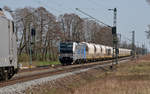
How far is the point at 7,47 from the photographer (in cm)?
1437

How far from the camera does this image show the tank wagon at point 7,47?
13.8 m

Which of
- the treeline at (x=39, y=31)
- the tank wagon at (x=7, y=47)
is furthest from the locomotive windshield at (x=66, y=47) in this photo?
the tank wagon at (x=7, y=47)

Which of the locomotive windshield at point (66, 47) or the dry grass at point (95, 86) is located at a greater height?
the locomotive windshield at point (66, 47)

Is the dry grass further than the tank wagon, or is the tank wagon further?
the tank wagon

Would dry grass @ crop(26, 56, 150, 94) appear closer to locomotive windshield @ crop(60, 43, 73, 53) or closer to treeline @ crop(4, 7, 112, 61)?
locomotive windshield @ crop(60, 43, 73, 53)

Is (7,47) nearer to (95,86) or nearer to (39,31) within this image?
Answer: (95,86)

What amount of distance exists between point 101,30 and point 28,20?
32447 millimetres

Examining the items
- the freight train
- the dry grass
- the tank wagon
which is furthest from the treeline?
the tank wagon

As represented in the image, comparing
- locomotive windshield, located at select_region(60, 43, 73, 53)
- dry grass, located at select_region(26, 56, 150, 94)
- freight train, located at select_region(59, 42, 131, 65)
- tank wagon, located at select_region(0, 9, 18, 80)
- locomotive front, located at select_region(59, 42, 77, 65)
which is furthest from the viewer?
locomotive windshield, located at select_region(60, 43, 73, 53)

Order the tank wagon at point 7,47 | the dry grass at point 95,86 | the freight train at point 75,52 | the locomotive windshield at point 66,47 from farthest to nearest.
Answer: the locomotive windshield at point 66,47, the freight train at point 75,52, the tank wagon at point 7,47, the dry grass at point 95,86

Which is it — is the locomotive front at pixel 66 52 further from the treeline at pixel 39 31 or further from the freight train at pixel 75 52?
the treeline at pixel 39 31

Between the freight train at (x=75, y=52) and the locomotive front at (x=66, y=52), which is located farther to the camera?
the freight train at (x=75, y=52)

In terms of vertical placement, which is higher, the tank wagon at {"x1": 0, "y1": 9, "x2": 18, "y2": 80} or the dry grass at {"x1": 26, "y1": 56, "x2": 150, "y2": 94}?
the tank wagon at {"x1": 0, "y1": 9, "x2": 18, "y2": 80}

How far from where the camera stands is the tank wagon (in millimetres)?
13820
